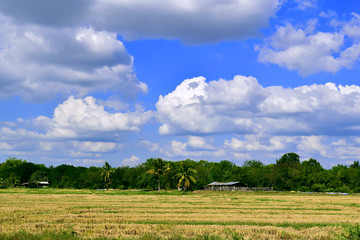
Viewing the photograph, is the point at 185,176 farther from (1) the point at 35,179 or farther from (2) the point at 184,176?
(1) the point at 35,179

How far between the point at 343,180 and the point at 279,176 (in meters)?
22.2

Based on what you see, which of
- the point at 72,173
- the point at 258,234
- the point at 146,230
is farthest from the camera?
the point at 72,173

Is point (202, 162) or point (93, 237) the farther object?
point (202, 162)

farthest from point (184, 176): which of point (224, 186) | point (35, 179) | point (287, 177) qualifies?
point (35, 179)

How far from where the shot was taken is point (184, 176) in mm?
104500

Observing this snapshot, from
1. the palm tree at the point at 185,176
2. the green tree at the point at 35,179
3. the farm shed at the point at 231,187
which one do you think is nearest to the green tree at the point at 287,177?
the farm shed at the point at 231,187

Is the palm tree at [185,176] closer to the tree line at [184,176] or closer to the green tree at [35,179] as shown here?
the tree line at [184,176]

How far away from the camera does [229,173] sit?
479 feet

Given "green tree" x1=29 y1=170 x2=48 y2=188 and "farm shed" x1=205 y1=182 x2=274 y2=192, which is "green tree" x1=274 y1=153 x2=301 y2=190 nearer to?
"farm shed" x1=205 y1=182 x2=274 y2=192

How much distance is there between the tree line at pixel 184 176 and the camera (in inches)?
4454

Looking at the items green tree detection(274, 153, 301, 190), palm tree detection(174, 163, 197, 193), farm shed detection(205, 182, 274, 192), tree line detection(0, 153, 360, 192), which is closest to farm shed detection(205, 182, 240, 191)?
farm shed detection(205, 182, 274, 192)

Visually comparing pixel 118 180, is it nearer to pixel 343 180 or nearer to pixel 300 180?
pixel 300 180

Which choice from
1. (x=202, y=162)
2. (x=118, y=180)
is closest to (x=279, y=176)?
(x=118, y=180)

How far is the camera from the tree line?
371ft
